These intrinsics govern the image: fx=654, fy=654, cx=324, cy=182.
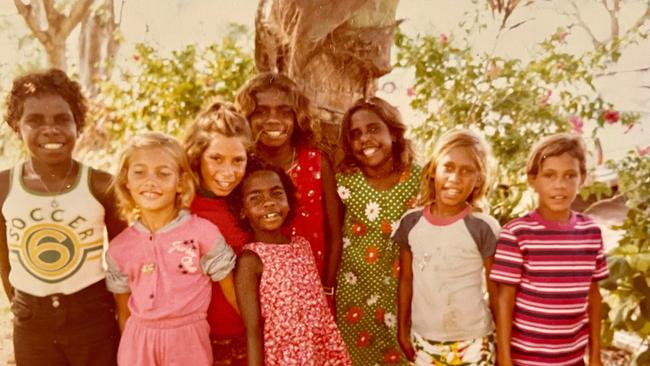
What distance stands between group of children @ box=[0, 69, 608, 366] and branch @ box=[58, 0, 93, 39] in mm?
3875

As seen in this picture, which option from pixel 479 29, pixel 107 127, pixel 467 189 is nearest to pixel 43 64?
pixel 107 127

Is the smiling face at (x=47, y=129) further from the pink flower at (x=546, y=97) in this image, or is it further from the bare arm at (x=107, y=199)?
the pink flower at (x=546, y=97)

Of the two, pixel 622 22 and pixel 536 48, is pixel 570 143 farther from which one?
pixel 622 22

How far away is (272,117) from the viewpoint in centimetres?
286

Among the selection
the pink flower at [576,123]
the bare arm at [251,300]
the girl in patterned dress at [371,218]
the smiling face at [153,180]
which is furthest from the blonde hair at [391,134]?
the pink flower at [576,123]

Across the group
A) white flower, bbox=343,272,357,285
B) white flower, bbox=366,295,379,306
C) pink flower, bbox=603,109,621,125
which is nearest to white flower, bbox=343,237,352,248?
white flower, bbox=343,272,357,285

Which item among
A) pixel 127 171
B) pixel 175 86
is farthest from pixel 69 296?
pixel 175 86

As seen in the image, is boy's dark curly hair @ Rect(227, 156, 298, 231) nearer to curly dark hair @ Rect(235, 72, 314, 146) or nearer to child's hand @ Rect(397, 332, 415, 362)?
curly dark hair @ Rect(235, 72, 314, 146)

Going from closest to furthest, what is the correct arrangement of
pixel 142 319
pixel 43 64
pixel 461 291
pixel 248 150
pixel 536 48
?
pixel 142 319 < pixel 461 291 < pixel 248 150 < pixel 536 48 < pixel 43 64

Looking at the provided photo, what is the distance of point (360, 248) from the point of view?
292 cm

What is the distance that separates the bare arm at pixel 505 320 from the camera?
2.48 meters

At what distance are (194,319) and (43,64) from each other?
4829 mm

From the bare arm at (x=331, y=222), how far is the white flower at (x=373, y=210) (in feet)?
0.46

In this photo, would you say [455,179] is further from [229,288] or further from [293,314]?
[229,288]
